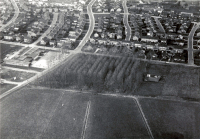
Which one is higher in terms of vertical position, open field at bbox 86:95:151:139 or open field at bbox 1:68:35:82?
open field at bbox 1:68:35:82

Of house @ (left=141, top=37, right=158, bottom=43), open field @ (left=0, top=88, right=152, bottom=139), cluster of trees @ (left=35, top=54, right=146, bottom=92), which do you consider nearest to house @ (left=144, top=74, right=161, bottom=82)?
cluster of trees @ (left=35, top=54, right=146, bottom=92)

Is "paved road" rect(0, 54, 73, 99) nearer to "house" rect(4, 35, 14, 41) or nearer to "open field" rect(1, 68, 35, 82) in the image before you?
"open field" rect(1, 68, 35, 82)

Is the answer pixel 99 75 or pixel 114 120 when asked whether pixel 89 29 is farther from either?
pixel 114 120

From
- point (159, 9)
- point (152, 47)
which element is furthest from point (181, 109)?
point (159, 9)

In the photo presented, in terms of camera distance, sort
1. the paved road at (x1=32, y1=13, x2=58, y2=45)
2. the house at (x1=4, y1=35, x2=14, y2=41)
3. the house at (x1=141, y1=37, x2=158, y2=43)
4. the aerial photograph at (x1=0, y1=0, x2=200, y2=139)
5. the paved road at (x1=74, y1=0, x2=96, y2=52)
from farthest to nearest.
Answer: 1. the paved road at (x1=32, y1=13, x2=58, y2=45)
2. the house at (x1=4, y1=35, x2=14, y2=41)
3. the house at (x1=141, y1=37, x2=158, y2=43)
4. the paved road at (x1=74, y1=0, x2=96, y2=52)
5. the aerial photograph at (x1=0, y1=0, x2=200, y2=139)

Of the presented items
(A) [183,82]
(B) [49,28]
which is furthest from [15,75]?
(A) [183,82]

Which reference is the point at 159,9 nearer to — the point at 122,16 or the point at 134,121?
the point at 122,16

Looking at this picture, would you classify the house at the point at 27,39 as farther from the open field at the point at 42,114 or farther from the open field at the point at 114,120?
the open field at the point at 114,120
